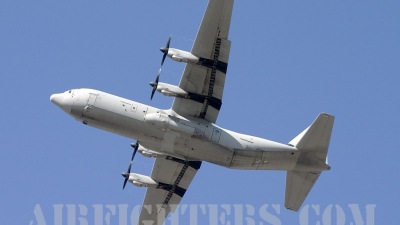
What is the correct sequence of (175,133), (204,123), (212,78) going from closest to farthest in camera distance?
(175,133) → (212,78) → (204,123)

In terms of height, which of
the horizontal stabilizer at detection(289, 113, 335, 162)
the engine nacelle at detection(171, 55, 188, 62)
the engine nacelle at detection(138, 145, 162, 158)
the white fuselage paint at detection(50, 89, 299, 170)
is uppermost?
the engine nacelle at detection(171, 55, 188, 62)

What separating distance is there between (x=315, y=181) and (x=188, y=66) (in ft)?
42.6

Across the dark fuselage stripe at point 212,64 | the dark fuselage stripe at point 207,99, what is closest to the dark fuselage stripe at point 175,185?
the dark fuselage stripe at point 207,99

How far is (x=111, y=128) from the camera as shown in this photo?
1997 inches

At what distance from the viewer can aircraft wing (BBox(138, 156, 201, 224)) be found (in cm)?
5591

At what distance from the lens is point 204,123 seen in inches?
2041

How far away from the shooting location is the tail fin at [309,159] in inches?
2060

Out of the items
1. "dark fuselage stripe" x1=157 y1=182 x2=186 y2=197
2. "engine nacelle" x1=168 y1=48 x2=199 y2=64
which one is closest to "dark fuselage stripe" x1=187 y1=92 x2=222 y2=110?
"engine nacelle" x1=168 y1=48 x2=199 y2=64

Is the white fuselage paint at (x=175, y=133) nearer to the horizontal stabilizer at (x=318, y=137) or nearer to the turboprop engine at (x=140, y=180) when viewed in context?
the horizontal stabilizer at (x=318, y=137)

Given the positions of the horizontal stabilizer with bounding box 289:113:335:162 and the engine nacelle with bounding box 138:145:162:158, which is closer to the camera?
the horizontal stabilizer with bounding box 289:113:335:162

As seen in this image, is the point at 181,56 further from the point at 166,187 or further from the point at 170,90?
the point at 166,187

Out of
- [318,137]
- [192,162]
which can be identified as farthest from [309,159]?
[192,162]

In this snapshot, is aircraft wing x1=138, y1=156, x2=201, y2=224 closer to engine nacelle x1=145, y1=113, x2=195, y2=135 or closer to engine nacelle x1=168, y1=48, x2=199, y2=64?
engine nacelle x1=145, y1=113, x2=195, y2=135

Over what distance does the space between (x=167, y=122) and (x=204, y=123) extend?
301 centimetres
